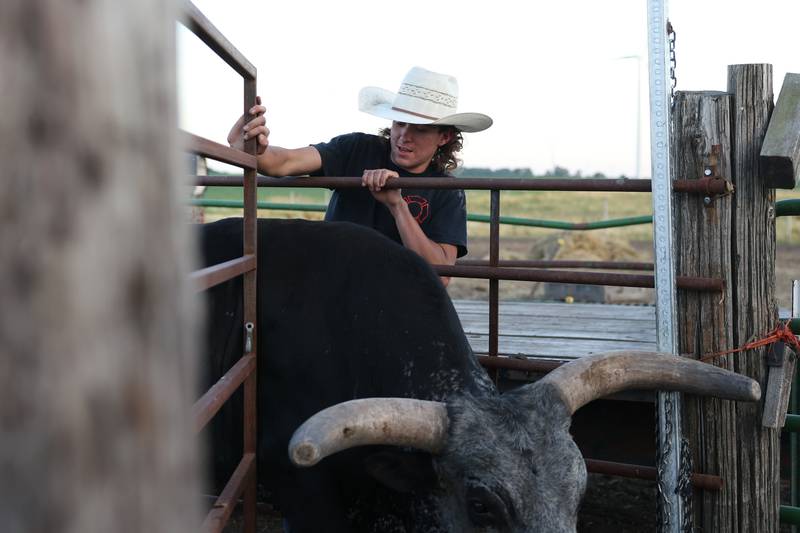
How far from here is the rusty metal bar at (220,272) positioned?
2219mm

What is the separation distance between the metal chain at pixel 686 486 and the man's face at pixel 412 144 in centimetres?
196

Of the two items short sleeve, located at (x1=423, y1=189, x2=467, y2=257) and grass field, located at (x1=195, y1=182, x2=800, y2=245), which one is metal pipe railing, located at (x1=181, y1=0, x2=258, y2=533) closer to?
short sleeve, located at (x1=423, y1=189, x2=467, y2=257)

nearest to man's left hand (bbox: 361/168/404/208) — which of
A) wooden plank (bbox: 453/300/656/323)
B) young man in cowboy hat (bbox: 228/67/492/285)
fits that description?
young man in cowboy hat (bbox: 228/67/492/285)

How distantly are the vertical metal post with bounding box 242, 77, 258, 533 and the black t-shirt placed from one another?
3.94 feet

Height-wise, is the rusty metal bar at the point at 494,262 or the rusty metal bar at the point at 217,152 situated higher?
the rusty metal bar at the point at 217,152

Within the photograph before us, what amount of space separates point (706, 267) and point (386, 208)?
1657 mm

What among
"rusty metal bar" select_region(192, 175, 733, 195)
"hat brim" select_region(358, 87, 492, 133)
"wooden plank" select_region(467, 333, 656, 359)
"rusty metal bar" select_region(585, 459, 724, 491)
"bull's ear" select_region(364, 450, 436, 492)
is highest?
"hat brim" select_region(358, 87, 492, 133)

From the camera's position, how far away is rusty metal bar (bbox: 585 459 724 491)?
3139mm

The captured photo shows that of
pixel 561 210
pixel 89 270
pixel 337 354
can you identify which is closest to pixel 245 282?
pixel 337 354

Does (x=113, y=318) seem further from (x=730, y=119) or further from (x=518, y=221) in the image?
(x=518, y=221)

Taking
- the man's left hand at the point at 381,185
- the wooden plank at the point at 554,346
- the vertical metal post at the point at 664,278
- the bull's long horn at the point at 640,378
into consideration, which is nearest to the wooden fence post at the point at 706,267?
the vertical metal post at the point at 664,278

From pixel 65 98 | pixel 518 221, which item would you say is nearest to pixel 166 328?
pixel 65 98

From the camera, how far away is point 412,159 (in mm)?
4398

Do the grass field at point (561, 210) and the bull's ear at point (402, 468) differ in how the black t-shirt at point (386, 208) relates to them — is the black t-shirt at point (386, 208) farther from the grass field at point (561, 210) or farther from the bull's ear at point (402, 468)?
the grass field at point (561, 210)
